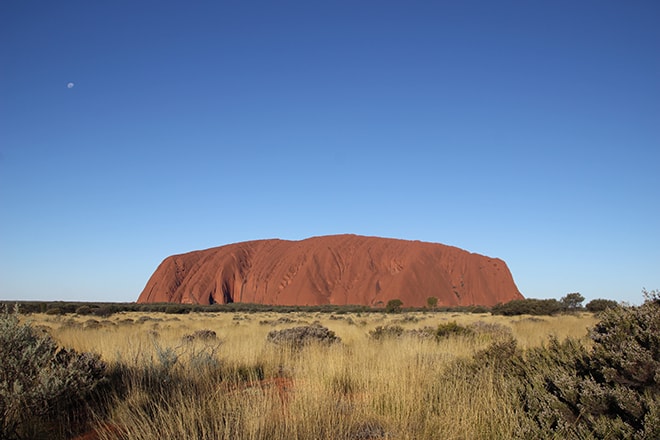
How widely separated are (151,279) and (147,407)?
88.7m

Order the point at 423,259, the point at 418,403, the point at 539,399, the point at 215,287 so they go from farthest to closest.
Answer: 1. the point at 215,287
2. the point at 423,259
3. the point at 418,403
4. the point at 539,399

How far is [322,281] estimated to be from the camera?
72.4 meters

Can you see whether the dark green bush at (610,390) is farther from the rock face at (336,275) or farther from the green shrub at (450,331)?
the rock face at (336,275)

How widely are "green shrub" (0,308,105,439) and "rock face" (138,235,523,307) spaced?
203 feet

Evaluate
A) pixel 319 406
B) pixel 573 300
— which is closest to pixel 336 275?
pixel 573 300

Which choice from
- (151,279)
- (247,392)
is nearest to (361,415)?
(247,392)

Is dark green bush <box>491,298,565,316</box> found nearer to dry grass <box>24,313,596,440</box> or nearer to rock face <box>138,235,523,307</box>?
dry grass <box>24,313,596,440</box>

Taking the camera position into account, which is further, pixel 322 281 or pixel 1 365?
pixel 322 281

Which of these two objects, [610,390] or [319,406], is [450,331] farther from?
[319,406]

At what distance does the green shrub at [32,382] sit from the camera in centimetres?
411

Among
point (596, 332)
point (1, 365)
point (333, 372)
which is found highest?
point (596, 332)

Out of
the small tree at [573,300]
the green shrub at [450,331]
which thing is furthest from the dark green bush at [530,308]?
the green shrub at [450,331]

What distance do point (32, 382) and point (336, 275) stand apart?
69.9m

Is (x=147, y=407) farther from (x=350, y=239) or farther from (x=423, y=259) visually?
(x=350, y=239)
